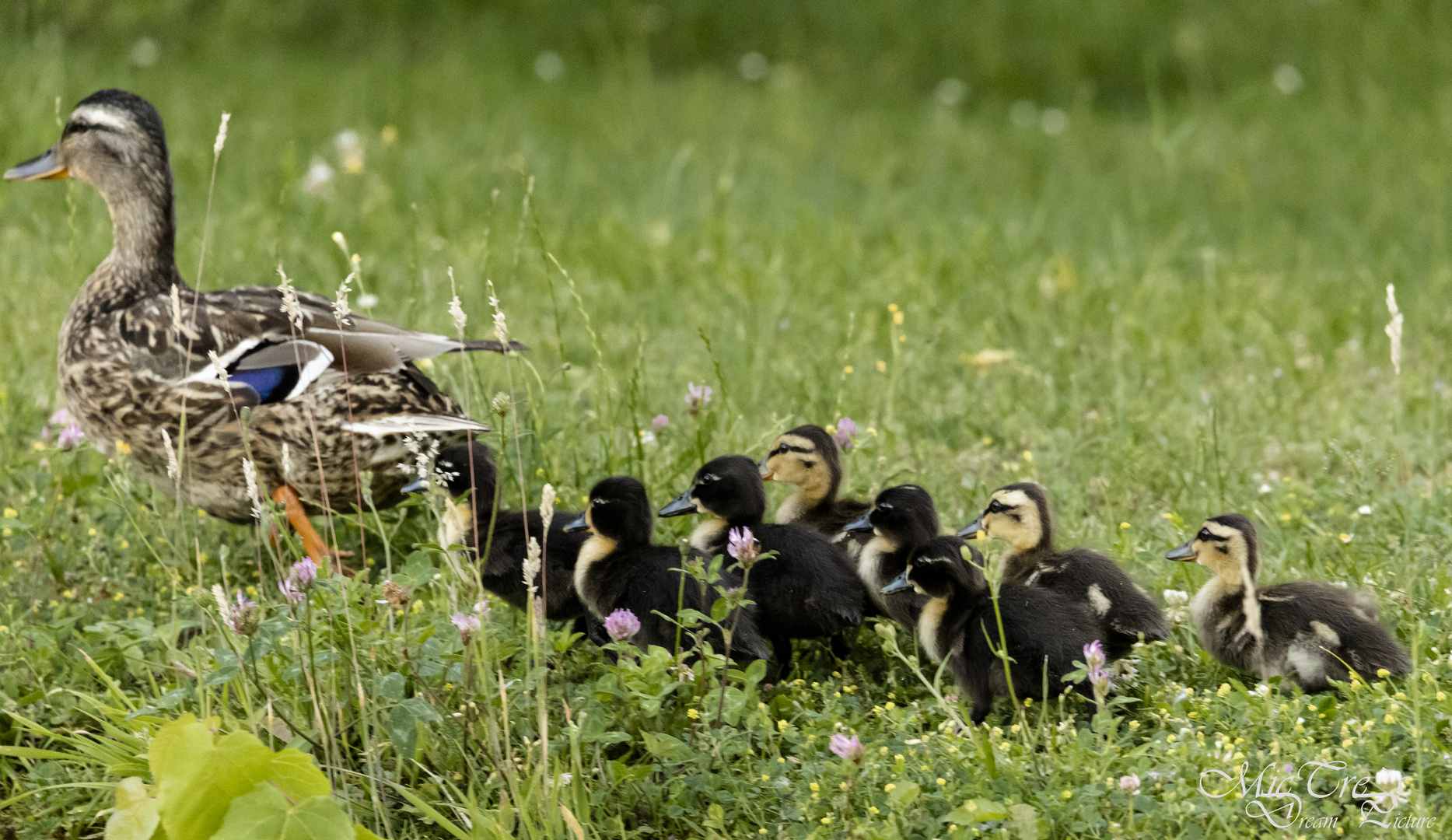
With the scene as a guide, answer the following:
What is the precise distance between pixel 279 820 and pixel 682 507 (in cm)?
167

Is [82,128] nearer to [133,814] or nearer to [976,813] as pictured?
[133,814]

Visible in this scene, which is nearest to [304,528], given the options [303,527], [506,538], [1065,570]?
[303,527]

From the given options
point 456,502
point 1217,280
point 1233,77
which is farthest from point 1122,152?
point 456,502

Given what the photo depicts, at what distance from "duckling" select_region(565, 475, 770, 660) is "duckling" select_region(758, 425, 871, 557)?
1.95 ft

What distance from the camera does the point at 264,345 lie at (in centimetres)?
477

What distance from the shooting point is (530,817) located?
319cm

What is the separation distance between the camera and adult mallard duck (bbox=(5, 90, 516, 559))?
15.4 feet

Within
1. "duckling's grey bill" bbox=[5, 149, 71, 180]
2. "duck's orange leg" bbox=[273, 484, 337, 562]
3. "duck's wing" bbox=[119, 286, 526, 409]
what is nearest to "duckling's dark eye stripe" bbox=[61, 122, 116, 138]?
"duckling's grey bill" bbox=[5, 149, 71, 180]

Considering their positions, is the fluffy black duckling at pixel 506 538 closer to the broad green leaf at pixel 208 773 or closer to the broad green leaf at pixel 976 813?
the broad green leaf at pixel 208 773

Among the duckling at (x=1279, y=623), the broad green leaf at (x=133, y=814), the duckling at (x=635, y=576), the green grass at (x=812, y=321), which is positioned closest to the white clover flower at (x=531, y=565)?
the green grass at (x=812, y=321)

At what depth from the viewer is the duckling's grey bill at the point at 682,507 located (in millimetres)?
4309

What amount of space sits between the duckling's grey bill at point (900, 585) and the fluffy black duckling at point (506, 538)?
36.0 inches

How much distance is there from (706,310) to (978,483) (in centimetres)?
257

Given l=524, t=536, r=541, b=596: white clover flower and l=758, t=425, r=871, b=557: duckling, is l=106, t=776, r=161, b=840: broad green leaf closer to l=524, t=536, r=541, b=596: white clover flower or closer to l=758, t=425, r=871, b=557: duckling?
l=524, t=536, r=541, b=596: white clover flower
